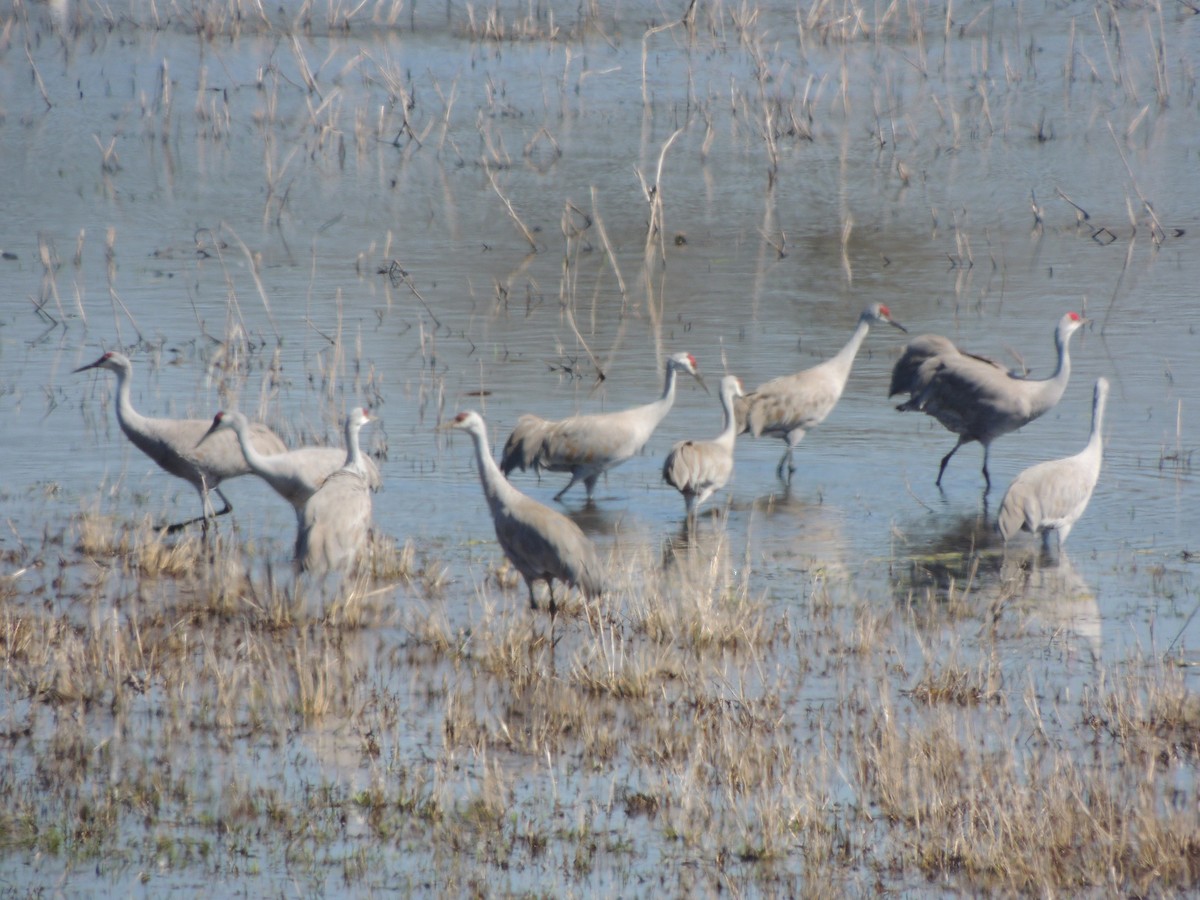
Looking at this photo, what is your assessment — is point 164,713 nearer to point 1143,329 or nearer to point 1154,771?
point 1154,771

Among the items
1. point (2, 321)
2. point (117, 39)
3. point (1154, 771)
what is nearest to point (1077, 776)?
point (1154, 771)

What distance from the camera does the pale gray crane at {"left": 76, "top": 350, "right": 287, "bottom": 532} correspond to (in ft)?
28.6

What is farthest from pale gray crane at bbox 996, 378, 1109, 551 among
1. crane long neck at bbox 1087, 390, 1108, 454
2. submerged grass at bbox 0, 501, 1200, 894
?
submerged grass at bbox 0, 501, 1200, 894

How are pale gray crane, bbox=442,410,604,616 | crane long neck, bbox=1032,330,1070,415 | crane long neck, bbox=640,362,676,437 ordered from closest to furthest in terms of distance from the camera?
pale gray crane, bbox=442,410,604,616, crane long neck, bbox=640,362,676,437, crane long neck, bbox=1032,330,1070,415

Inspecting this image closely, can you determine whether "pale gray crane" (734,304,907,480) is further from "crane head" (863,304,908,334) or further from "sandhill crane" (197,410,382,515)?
"sandhill crane" (197,410,382,515)

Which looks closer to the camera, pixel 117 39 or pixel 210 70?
pixel 210 70

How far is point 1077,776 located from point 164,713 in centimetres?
288

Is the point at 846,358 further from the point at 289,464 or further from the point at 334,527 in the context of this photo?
the point at 334,527

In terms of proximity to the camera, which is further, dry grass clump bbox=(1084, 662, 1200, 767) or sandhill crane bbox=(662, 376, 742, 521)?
sandhill crane bbox=(662, 376, 742, 521)

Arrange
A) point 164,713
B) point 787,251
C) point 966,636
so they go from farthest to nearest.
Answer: point 787,251 < point 966,636 < point 164,713

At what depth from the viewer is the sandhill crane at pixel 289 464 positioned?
8.35 metres

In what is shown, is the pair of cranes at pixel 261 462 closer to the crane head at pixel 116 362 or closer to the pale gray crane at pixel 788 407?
the crane head at pixel 116 362

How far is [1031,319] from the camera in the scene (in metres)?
13.4

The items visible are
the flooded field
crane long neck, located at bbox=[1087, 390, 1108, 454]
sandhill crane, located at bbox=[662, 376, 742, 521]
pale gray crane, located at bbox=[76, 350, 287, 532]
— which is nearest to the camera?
the flooded field
